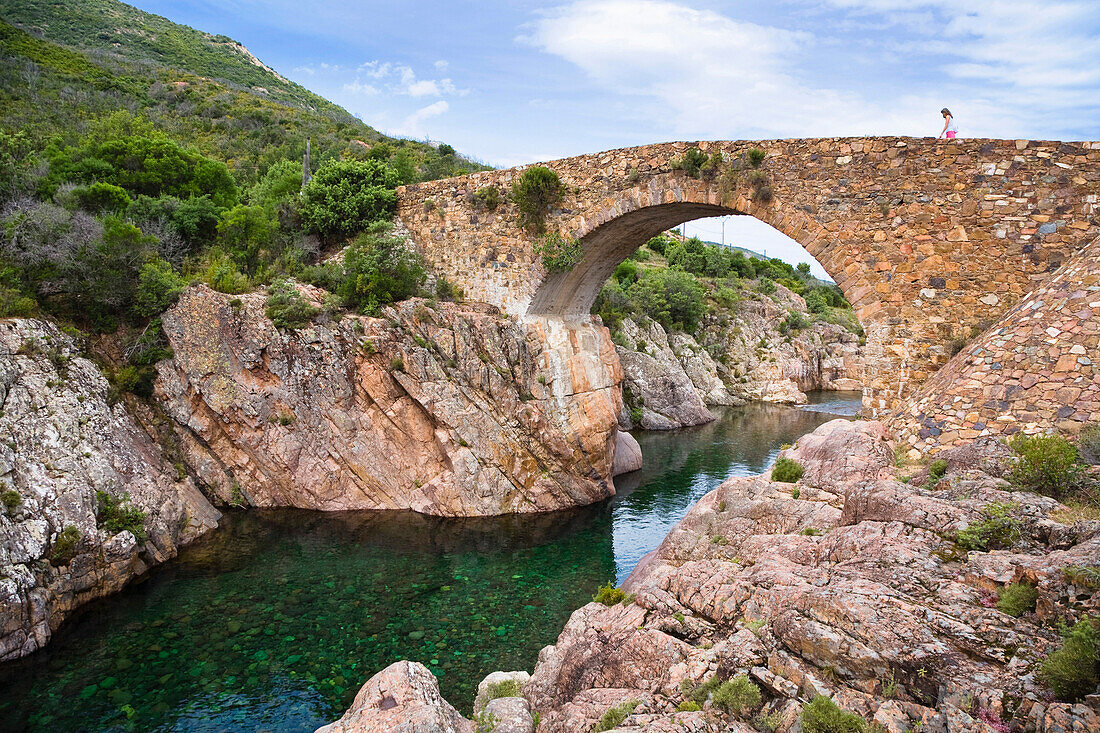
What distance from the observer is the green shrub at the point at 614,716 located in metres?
4.32

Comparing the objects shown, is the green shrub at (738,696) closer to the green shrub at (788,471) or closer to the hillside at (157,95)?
the green shrub at (788,471)

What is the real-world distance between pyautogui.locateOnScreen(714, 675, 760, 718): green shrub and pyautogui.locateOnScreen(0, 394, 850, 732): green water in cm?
372

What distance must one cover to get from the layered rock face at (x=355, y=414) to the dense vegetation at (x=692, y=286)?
38.9 feet

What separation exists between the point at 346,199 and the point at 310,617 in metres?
11.3

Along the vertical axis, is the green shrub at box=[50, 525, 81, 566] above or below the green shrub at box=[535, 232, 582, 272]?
below

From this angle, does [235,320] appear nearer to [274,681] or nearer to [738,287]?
[274,681]

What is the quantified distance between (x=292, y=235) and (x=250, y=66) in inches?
1691

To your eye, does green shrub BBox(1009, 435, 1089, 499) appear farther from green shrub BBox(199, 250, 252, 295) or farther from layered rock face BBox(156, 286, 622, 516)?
green shrub BBox(199, 250, 252, 295)

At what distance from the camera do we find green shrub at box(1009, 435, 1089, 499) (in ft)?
17.0

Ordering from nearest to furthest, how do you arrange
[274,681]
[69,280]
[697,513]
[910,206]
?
[274,681] → [697,513] → [910,206] → [69,280]

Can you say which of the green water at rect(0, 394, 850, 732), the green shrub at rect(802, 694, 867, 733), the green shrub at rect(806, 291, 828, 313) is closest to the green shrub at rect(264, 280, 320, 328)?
the green water at rect(0, 394, 850, 732)

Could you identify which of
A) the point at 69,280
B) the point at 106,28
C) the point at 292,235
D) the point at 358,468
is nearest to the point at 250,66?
the point at 106,28

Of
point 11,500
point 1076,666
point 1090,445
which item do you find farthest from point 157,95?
point 1076,666

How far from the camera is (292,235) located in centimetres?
1576
